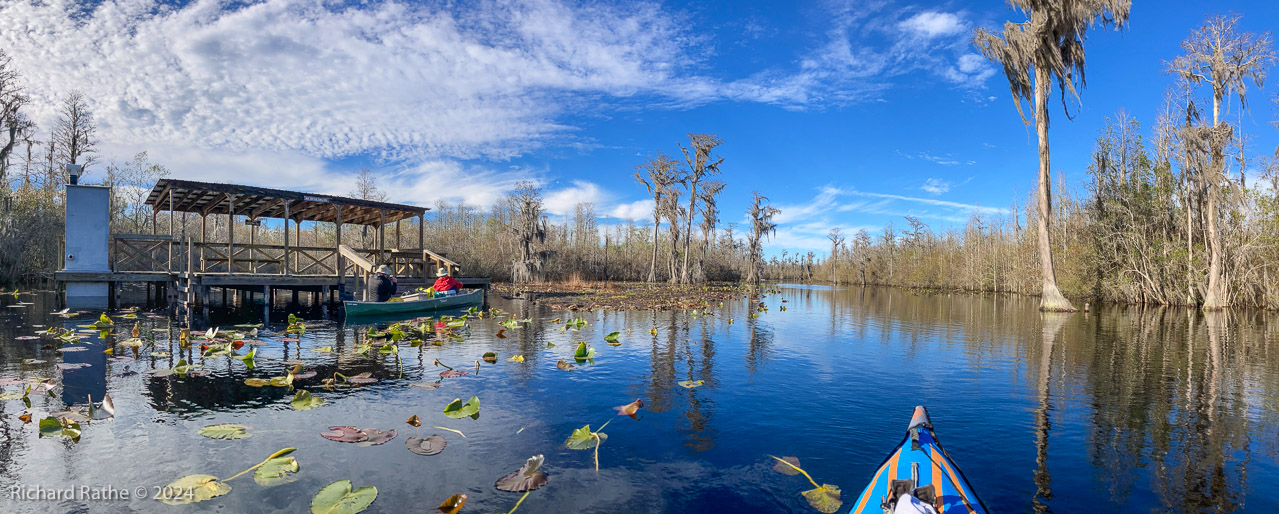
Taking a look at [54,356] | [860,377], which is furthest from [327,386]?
[860,377]

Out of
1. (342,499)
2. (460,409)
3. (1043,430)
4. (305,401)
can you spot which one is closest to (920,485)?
(342,499)

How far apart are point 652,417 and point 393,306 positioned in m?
11.7

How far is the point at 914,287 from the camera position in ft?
186

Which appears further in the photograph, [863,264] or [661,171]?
[863,264]

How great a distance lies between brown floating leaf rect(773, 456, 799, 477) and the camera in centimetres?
509

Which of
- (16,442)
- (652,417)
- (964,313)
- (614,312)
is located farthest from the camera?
(964,313)

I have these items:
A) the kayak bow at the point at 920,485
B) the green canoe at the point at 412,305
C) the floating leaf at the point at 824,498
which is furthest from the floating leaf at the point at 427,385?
the green canoe at the point at 412,305

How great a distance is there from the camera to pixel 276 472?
459 cm

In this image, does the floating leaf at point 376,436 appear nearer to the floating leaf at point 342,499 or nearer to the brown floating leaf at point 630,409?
the floating leaf at point 342,499

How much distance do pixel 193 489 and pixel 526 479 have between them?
2.56 m

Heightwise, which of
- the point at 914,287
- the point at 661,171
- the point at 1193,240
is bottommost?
the point at 914,287

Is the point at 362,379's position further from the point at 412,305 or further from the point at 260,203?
the point at 260,203

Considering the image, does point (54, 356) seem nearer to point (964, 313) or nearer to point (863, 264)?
point (964, 313)

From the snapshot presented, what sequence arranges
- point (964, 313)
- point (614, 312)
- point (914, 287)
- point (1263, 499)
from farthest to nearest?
1. point (914, 287)
2. point (964, 313)
3. point (614, 312)
4. point (1263, 499)
